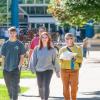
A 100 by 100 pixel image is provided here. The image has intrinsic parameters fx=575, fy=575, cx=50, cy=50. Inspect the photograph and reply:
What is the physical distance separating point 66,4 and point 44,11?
62999 millimetres

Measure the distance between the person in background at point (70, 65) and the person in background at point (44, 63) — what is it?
496 millimetres

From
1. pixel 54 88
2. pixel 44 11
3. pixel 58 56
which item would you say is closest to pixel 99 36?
pixel 44 11

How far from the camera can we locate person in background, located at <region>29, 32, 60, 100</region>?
43.7 ft

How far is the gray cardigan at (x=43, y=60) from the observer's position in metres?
13.4

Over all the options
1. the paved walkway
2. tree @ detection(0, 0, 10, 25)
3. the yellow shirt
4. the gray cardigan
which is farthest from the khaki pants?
tree @ detection(0, 0, 10, 25)

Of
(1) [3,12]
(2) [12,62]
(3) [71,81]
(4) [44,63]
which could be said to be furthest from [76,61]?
(1) [3,12]

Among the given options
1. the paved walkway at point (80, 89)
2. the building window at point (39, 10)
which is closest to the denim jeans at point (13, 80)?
the paved walkway at point (80, 89)

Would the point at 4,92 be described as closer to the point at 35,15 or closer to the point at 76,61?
the point at 76,61

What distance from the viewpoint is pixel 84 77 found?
23.4m

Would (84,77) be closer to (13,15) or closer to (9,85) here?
(9,85)

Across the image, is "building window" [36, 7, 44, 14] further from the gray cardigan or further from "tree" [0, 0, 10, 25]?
the gray cardigan

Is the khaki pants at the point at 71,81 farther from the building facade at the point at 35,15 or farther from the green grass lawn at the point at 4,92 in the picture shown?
the building facade at the point at 35,15

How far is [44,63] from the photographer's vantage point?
528 inches

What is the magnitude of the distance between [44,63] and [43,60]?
0.26 ft
